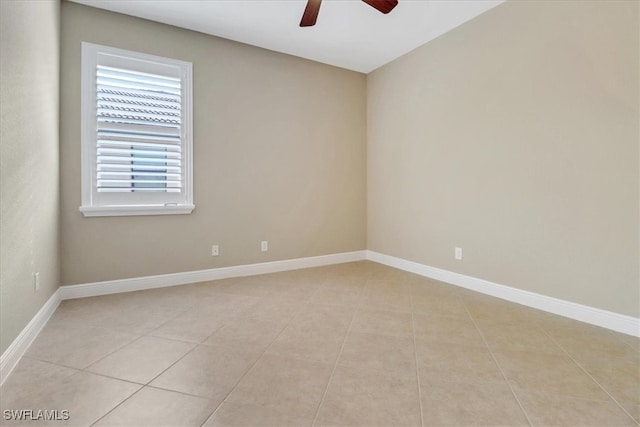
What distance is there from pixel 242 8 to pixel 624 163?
3335mm

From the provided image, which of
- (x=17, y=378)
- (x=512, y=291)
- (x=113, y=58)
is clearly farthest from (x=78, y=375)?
(x=512, y=291)

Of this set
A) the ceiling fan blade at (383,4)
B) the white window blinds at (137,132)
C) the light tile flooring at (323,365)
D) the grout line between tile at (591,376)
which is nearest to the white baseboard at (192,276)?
the light tile flooring at (323,365)

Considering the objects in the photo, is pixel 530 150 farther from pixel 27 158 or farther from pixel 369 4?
pixel 27 158

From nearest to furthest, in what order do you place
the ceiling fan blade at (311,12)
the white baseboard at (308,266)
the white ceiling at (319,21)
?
the white baseboard at (308,266) < the ceiling fan blade at (311,12) < the white ceiling at (319,21)

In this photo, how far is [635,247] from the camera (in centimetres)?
214

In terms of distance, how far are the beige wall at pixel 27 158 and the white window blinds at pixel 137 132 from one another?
368 mm

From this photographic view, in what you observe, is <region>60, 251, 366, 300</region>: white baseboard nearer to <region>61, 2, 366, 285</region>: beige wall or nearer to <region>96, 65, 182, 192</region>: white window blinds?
<region>61, 2, 366, 285</region>: beige wall

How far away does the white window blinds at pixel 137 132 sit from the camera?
9.68 feet

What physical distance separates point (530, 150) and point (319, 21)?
234cm

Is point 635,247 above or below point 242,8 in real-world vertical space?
below

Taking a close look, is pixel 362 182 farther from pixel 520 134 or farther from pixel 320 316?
pixel 320 316

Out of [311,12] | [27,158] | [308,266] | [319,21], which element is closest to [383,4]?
[311,12]

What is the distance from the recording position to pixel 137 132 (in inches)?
121

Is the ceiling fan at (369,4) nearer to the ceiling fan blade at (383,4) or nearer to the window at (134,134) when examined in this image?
the ceiling fan blade at (383,4)
